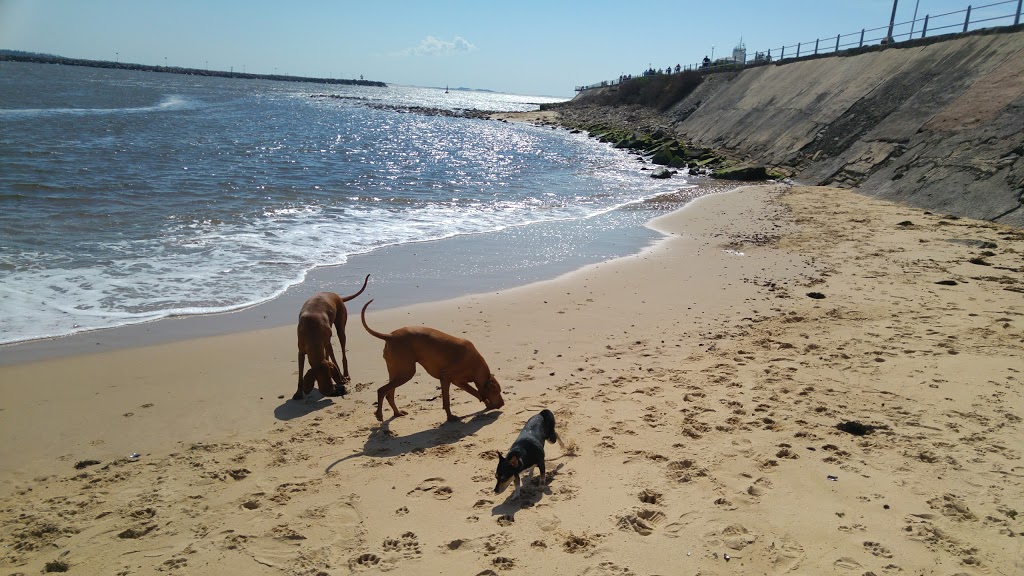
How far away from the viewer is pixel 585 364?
6.75 m

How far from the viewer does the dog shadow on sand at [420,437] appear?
505 centimetres

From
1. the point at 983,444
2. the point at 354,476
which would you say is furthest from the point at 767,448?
the point at 354,476

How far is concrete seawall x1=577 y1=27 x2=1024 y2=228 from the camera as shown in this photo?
15.4 metres

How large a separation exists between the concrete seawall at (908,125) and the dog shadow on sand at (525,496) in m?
13.4

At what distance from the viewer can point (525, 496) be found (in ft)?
14.0

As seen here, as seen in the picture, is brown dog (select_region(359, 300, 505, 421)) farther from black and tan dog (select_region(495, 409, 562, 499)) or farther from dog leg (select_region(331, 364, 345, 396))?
black and tan dog (select_region(495, 409, 562, 499))

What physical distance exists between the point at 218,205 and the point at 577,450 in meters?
13.7

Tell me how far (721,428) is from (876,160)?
19.0 metres

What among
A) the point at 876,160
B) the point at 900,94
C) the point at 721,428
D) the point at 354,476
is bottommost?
the point at 354,476

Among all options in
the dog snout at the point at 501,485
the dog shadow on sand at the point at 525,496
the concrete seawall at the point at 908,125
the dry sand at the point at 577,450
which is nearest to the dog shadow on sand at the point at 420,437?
the dry sand at the point at 577,450

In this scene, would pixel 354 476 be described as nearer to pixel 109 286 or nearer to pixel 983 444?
pixel 983 444

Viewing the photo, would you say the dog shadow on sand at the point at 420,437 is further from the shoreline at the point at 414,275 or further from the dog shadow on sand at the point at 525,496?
the shoreline at the point at 414,275

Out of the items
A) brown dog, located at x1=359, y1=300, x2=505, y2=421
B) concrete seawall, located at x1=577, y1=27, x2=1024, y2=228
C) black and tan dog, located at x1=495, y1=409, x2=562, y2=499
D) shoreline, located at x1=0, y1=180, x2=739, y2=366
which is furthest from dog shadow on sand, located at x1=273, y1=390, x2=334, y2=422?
concrete seawall, located at x1=577, y1=27, x2=1024, y2=228

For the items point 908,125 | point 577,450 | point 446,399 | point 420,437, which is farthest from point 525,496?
point 908,125
